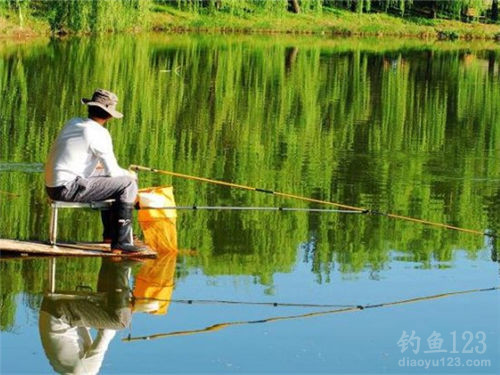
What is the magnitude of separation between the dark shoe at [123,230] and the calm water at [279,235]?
26 cm

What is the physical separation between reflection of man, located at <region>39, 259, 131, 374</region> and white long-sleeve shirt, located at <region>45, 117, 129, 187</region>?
881mm

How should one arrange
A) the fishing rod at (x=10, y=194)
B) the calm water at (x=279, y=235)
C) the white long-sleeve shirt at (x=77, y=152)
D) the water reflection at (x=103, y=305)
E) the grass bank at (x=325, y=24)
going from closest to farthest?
the water reflection at (x=103, y=305), the calm water at (x=279, y=235), the white long-sleeve shirt at (x=77, y=152), the fishing rod at (x=10, y=194), the grass bank at (x=325, y=24)

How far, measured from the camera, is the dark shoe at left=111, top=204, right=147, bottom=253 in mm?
10039

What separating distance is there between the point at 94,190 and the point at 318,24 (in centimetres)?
5426

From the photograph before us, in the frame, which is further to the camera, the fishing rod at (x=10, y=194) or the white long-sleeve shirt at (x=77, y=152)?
the fishing rod at (x=10, y=194)

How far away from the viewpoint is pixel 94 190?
32.7ft

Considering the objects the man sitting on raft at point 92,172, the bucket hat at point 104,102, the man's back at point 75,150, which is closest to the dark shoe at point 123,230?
the man sitting on raft at point 92,172

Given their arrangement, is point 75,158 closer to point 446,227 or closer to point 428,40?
point 446,227

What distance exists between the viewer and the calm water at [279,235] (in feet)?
26.0

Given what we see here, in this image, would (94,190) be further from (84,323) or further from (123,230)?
(84,323)

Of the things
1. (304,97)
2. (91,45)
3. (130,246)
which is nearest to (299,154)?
(130,246)

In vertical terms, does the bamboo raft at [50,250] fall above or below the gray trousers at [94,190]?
below

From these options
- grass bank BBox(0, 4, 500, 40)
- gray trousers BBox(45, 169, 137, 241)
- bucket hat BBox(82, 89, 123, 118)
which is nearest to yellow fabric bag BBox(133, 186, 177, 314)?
gray trousers BBox(45, 169, 137, 241)

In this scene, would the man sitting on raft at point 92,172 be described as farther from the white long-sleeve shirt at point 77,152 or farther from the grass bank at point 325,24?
the grass bank at point 325,24
